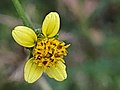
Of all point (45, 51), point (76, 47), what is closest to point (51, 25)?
point (45, 51)

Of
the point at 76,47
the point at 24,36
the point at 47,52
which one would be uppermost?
the point at 24,36

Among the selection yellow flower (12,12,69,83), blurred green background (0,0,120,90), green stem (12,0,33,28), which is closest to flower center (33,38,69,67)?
yellow flower (12,12,69,83)

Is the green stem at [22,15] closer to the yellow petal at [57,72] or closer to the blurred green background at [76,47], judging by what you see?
the yellow petal at [57,72]

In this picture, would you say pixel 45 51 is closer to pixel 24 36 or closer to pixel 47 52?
pixel 47 52

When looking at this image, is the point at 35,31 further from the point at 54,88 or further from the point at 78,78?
the point at 78,78

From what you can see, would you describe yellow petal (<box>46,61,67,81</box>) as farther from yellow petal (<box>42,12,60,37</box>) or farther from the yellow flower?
yellow petal (<box>42,12,60,37</box>)
